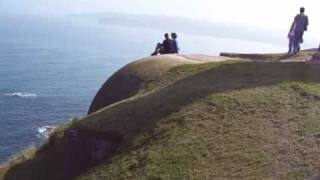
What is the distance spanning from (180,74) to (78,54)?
15368cm

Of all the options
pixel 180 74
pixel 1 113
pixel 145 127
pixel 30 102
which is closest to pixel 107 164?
pixel 145 127

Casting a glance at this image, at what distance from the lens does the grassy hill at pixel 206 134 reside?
15.5m

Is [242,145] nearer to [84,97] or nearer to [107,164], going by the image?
[107,164]

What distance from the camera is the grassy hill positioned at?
1551 cm

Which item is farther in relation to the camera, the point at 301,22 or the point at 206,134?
the point at 301,22

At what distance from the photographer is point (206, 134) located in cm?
1731

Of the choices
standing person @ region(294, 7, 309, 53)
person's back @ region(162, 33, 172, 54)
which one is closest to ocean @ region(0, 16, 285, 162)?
person's back @ region(162, 33, 172, 54)

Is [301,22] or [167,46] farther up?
[301,22]

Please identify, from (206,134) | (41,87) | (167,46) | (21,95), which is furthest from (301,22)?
(41,87)

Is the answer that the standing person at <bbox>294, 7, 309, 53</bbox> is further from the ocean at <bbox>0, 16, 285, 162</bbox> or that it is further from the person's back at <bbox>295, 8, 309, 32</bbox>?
the ocean at <bbox>0, 16, 285, 162</bbox>

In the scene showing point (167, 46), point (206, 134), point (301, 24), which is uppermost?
point (301, 24)

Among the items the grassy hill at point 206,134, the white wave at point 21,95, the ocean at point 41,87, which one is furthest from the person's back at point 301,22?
the white wave at point 21,95

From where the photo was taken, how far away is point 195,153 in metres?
16.3

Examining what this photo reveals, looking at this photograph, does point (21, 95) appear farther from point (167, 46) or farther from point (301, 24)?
point (301, 24)
